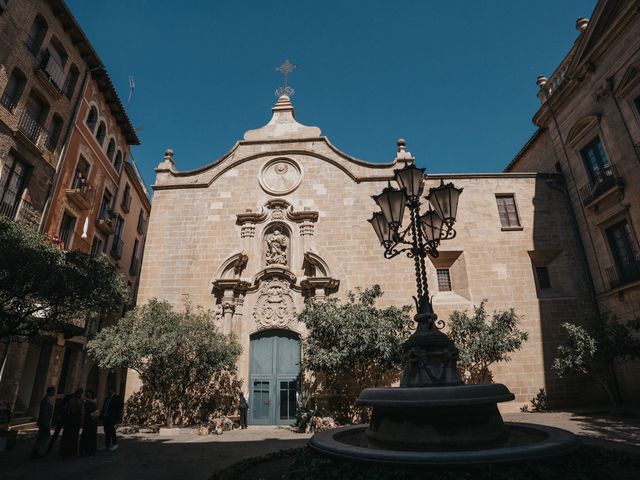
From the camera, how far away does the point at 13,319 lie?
27.2 ft

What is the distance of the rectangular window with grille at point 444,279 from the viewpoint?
15047 millimetres

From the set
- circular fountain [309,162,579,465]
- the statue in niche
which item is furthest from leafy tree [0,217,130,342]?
circular fountain [309,162,579,465]

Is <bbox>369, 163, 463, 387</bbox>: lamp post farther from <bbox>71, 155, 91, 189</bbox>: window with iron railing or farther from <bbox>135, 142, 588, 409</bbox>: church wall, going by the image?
<bbox>71, 155, 91, 189</bbox>: window with iron railing

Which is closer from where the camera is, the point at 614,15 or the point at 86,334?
the point at 614,15

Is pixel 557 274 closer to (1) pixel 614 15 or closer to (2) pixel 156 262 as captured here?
(1) pixel 614 15

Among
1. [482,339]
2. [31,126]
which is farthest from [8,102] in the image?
[482,339]

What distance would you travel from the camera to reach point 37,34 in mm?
14016

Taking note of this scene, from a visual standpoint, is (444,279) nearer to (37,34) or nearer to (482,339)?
(482,339)

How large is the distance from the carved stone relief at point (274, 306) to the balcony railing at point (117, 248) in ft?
31.9

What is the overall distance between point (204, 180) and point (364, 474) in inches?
584

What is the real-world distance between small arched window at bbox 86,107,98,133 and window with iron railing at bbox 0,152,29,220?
524 cm

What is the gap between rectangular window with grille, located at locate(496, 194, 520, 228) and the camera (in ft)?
51.6

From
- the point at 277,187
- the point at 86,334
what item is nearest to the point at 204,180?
the point at 277,187

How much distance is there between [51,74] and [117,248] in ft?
28.6
